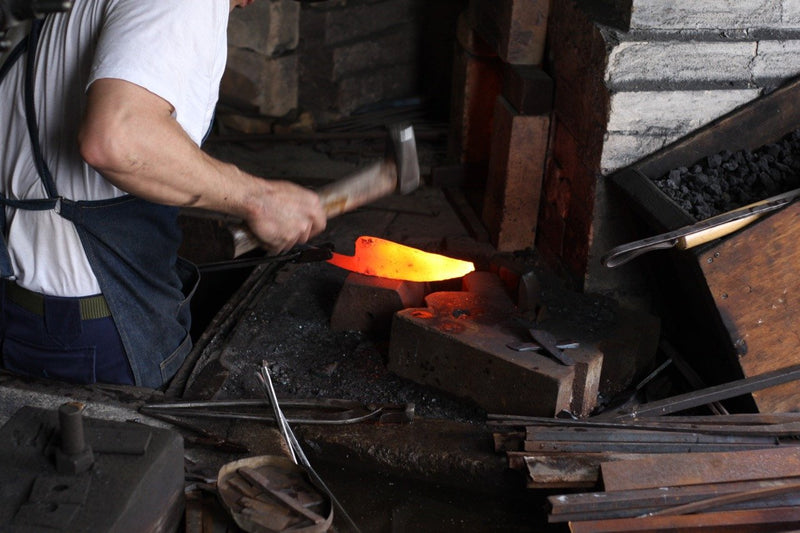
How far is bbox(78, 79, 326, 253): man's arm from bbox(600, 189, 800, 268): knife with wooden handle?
3.41ft

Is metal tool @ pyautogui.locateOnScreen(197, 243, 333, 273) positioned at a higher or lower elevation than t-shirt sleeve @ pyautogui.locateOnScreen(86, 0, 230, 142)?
lower

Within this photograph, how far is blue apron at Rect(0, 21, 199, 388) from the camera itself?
258 cm

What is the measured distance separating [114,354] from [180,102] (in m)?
0.98

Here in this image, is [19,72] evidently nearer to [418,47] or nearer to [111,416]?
[111,416]

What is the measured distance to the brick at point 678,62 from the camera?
324 cm

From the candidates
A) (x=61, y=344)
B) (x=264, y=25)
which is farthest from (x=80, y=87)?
(x=264, y=25)

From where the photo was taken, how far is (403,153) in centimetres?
289

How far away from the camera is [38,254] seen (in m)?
2.67

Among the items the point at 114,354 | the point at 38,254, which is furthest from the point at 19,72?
the point at 114,354

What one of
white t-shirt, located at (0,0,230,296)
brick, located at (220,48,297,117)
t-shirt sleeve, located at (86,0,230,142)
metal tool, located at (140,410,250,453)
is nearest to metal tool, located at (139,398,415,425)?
metal tool, located at (140,410,250,453)

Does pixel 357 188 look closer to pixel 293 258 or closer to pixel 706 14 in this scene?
pixel 293 258

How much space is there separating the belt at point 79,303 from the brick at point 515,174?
1.91 metres

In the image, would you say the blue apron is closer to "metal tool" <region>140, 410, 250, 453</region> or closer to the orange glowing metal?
"metal tool" <region>140, 410, 250, 453</region>

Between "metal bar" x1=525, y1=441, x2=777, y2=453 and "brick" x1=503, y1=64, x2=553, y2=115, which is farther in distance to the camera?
"brick" x1=503, y1=64, x2=553, y2=115
